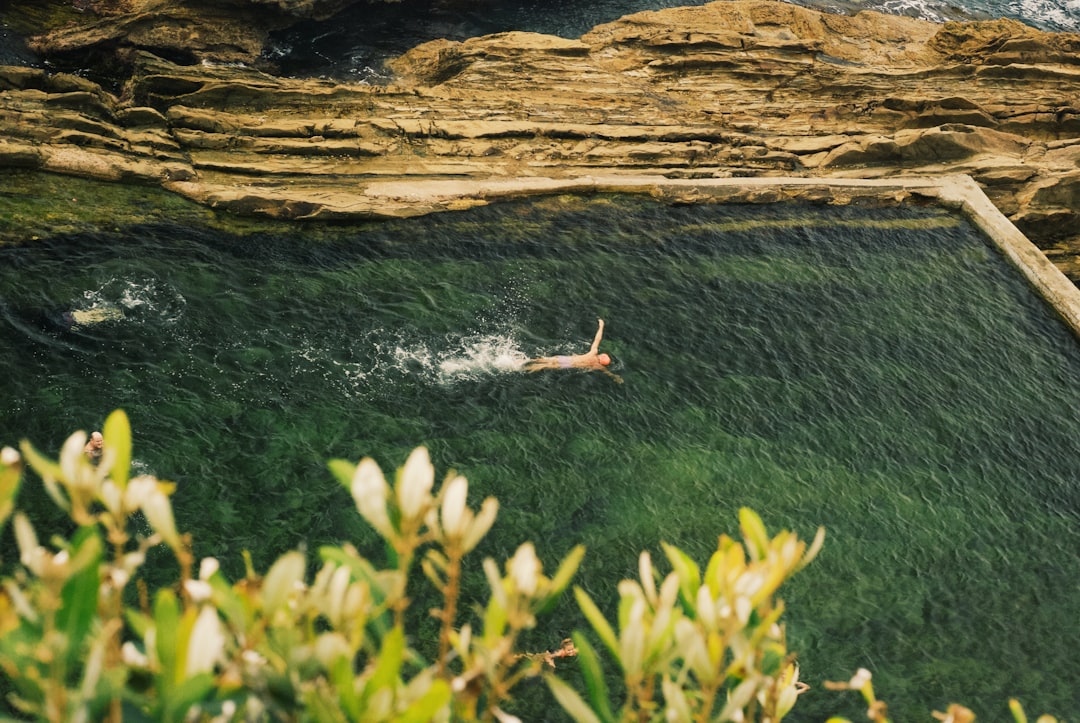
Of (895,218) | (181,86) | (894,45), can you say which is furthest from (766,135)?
(181,86)

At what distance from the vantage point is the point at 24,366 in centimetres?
1506

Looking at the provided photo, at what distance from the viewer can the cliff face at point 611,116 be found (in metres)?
20.4

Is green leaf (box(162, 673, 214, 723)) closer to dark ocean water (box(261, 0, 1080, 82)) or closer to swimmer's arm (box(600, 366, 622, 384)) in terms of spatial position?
swimmer's arm (box(600, 366, 622, 384))

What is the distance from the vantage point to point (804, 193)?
78.7ft

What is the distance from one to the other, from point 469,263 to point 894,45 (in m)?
21.2

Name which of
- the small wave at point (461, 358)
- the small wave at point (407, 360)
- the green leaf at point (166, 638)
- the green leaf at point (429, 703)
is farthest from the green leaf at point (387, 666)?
the small wave at point (461, 358)

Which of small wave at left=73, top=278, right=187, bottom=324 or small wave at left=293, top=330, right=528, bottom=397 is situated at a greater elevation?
small wave at left=73, top=278, right=187, bottom=324

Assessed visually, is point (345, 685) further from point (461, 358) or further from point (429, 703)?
point (461, 358)

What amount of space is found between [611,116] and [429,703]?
23254mm

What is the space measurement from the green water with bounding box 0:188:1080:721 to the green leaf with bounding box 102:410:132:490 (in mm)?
8853

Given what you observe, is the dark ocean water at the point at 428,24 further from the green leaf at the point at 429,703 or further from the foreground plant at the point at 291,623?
the green leaf at the point at 429,703

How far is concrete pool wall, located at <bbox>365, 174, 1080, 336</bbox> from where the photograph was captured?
2125cm

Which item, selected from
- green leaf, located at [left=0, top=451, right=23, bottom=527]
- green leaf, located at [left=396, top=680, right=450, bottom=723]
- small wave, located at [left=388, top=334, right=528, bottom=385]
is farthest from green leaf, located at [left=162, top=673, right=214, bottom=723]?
small wave, located at [left=388, top=334, right=528, bottom=385]

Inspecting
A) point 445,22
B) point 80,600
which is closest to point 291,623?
point 80,600
